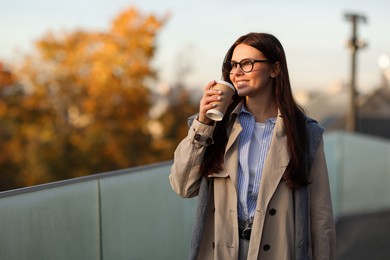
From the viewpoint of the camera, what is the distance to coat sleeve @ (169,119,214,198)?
244cm

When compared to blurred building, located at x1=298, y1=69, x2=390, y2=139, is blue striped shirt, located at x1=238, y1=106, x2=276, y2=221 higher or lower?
higher

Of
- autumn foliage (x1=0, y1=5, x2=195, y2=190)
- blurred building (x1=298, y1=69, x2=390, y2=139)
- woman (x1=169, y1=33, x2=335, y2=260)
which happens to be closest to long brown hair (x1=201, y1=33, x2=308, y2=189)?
woman (x1=169, y1=33, x2=335, y2=260)

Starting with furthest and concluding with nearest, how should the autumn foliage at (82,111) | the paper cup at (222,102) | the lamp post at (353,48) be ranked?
the autumn foliage at (82,111), the lamp post at (353,48), the paper cup at (222,102)

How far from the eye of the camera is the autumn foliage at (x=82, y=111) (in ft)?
119

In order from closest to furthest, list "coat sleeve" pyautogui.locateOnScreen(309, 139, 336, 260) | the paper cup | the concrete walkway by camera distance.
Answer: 1. the paper cup
2. "coat sleeve" pyautogui.locateOnScreen(309, 139, 336, 260)
3. the concrete walkway

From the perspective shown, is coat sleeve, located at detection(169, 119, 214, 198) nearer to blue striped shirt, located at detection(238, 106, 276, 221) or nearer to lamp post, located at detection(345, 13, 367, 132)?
blue striped shirt, located at detection(238, 106, 276, 221)

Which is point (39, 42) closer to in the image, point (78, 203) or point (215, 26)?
point (215, 26)

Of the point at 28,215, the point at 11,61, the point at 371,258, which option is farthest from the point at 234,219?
the point at 11,61

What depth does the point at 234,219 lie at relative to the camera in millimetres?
2469

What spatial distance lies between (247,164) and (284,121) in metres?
0.22

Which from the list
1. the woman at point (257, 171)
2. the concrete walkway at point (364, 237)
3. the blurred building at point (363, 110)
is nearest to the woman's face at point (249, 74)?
the woman at point (257, 171)

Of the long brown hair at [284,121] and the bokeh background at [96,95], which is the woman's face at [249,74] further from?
the bokeh background at [96,95]

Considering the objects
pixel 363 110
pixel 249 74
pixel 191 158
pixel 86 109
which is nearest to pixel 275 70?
pixel 249 74

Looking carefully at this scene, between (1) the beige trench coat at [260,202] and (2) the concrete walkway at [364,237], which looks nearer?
(1) the beige trench coat at [260,202]
